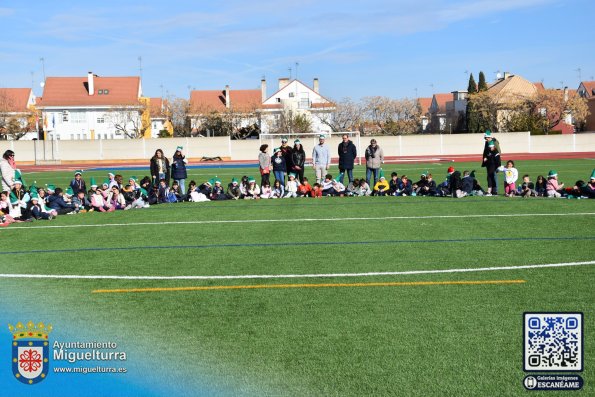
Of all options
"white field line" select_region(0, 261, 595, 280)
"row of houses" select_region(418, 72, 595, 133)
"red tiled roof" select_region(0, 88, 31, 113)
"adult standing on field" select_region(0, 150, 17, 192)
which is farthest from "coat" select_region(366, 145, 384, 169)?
"red tiled roof" select_region(0, 88, 31, 113)

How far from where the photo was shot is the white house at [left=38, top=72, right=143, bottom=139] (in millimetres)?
77625

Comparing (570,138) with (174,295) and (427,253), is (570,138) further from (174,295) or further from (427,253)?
(174,295)

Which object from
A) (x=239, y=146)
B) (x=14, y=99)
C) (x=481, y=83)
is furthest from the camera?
(x=14, y=99)

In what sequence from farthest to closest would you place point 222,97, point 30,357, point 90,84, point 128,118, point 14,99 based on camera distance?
point 222,97, point 14,99, point 90,84, point 128,118, point 30,357

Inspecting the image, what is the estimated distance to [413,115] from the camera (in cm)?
7969

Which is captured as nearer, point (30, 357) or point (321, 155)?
point (30, 357)

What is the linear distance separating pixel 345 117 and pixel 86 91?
30.8m

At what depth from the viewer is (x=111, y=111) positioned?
7494 cm

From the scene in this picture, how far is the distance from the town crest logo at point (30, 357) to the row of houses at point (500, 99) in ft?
229

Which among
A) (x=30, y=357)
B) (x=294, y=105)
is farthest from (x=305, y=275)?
(x=294, y=105)

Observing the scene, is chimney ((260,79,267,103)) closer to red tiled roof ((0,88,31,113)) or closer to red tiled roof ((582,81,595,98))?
red tiled roof ((0,88,31,113))

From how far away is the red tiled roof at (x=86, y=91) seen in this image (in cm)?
7800

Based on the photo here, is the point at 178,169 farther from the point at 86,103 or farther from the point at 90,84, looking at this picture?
the point at 90,84

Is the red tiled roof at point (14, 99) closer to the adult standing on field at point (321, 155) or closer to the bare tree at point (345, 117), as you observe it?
the bare tree at point (345, 117)
